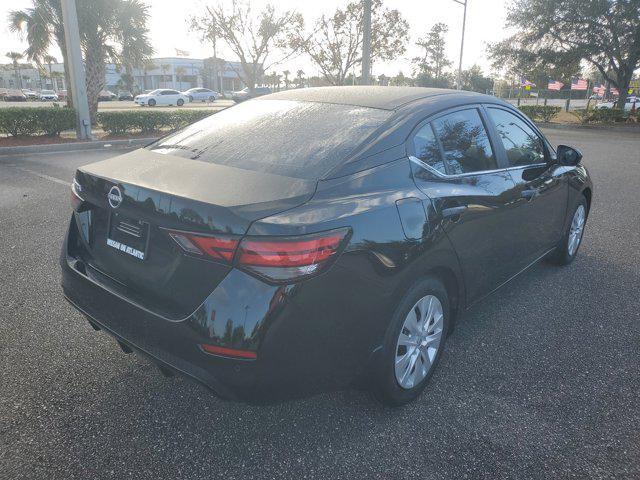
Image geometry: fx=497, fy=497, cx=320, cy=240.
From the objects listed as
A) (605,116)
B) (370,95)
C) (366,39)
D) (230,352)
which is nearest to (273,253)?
(230,352)

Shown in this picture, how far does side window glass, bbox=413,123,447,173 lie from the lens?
267cm

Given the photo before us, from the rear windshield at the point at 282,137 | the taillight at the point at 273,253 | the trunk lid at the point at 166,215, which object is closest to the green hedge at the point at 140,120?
the rear windshield at the point at 282,137

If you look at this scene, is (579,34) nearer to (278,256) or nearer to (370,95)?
(370,95)

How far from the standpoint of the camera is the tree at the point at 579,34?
25422 millimetres

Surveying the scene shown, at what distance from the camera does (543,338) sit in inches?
137

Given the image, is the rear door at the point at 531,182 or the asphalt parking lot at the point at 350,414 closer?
the asphalt parking lot at the point at 350,414

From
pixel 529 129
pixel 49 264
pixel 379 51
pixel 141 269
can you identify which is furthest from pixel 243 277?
pixel 379 51

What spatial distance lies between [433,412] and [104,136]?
50.9ft

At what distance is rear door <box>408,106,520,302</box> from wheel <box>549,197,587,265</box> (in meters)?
1.42

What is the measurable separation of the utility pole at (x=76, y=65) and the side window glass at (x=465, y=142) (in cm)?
1298

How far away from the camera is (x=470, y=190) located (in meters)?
2.88

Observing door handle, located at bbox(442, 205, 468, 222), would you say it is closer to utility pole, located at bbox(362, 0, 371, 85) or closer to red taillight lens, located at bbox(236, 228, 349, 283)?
red taillight lens, located at bbox(236, 228, 349, 283)

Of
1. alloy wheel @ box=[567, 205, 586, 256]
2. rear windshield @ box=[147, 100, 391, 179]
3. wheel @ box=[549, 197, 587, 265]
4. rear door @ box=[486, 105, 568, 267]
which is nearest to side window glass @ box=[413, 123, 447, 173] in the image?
rear windshield @ box=[147, 100, 391, 179]

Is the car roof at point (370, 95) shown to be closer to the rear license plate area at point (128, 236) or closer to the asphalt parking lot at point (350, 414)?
the rear license plate area at point (128, 236)
